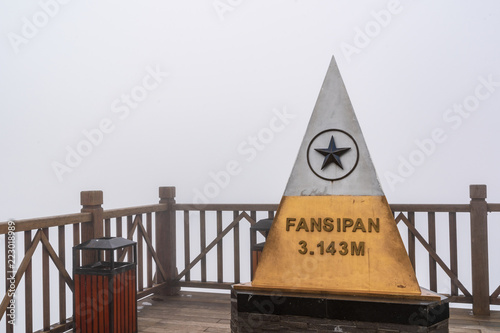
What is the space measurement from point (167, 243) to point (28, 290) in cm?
212

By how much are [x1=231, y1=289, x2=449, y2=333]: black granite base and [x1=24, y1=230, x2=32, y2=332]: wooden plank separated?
5.05 ft

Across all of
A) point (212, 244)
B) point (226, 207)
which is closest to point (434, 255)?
point (226, 207)

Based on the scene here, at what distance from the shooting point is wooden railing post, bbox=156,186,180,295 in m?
5.69

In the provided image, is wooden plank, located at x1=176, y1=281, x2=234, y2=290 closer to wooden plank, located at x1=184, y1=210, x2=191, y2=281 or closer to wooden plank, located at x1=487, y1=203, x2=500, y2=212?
wooden plank, located at x1=184, y1=210, x2=191, y2=281

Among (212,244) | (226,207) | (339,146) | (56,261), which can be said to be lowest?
(212,244)

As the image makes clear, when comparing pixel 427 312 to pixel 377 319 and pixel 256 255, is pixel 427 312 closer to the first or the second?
pixel 377 319

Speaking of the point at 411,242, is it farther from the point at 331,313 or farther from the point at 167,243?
the point at 167,243

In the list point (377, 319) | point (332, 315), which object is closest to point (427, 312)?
point (377, 319)

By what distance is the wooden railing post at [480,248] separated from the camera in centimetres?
470

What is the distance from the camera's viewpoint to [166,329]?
170 inches

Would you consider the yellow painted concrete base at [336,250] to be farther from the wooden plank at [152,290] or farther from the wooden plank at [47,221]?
the wooden plank at [152,290]

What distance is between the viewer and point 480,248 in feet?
15.4

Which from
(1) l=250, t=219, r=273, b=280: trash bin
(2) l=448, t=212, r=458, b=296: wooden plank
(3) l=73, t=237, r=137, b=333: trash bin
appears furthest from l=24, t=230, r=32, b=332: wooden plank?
(2) l=448, t=212, r=458, b=296: wooden plank

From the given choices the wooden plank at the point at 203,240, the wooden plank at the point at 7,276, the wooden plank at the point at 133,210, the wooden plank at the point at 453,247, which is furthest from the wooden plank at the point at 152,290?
the wooden plank at the point at 453,247
